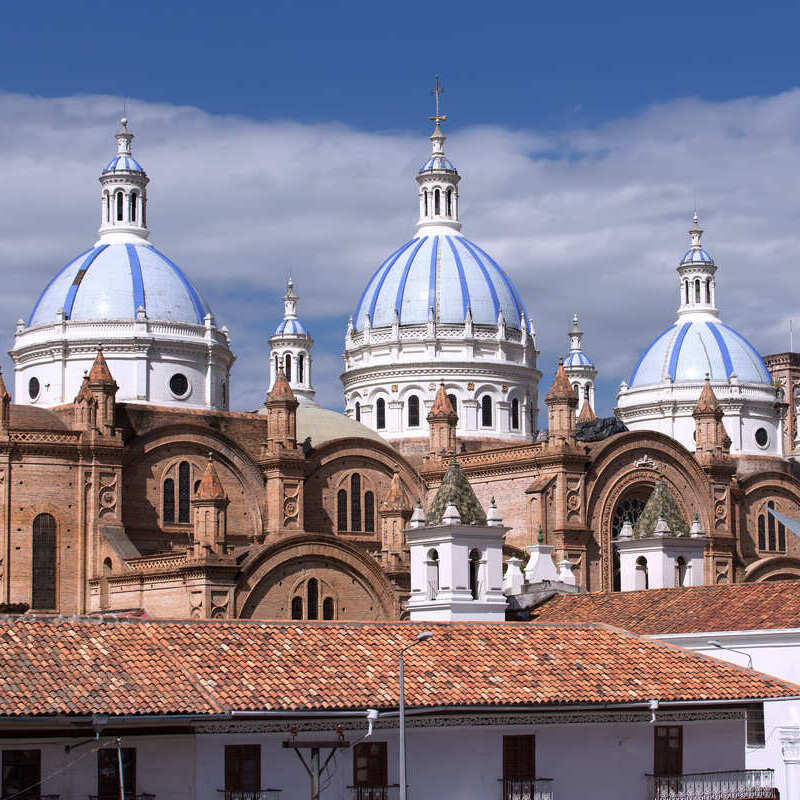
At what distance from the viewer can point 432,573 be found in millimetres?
55469

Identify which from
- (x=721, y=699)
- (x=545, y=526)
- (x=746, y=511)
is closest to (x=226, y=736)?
(x=721, y=699)

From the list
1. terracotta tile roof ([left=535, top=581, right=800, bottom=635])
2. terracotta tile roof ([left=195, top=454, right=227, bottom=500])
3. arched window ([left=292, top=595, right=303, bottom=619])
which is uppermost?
terracotta tile roof ([left=195, top=454, right=227, bottom=500])

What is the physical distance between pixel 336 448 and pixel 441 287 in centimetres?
1559

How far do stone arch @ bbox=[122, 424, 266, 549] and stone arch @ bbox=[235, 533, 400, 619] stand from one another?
5.47 m

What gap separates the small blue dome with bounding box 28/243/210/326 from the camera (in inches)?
2950

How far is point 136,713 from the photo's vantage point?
32.7m

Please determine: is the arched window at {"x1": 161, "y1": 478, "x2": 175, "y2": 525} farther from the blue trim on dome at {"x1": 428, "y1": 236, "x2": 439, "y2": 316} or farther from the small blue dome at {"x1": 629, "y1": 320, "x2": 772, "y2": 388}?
the small blue dome at {"x1": 629, "y1": 320, "x2": 772, "y2": 388}

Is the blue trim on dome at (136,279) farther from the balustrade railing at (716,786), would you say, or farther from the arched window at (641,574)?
the balustrade railing at (716,786)

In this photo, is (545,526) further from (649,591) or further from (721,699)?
(721,699)

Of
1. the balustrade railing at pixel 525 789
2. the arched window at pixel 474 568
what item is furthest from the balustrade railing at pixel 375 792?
the arched window at pixel 474 568

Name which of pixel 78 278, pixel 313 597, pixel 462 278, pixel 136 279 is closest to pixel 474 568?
pixel 313 597

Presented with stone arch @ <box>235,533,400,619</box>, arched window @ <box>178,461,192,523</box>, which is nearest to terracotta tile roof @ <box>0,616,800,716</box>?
stone arch @ <box>235,533,400,619</box>

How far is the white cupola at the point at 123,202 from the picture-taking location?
254 ft

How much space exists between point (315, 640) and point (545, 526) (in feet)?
112
